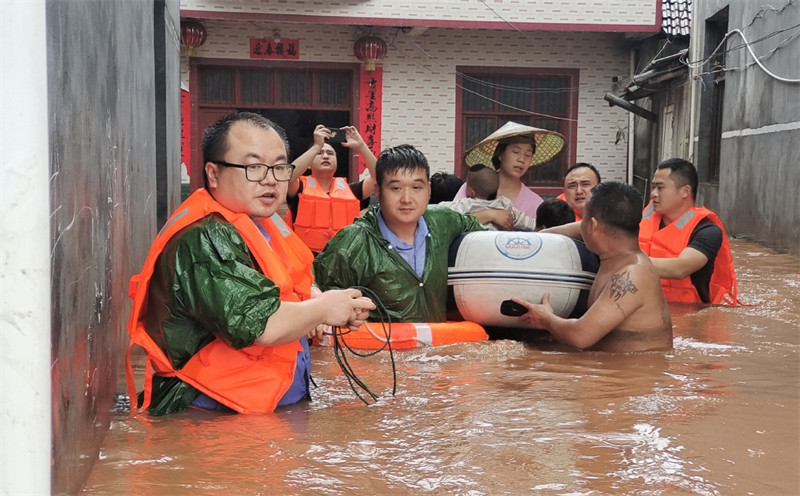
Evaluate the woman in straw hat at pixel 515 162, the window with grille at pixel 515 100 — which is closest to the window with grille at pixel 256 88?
the window with grille at pixel 515 100

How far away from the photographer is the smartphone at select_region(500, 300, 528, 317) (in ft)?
19.0

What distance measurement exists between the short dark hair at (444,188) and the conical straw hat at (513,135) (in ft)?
0.78

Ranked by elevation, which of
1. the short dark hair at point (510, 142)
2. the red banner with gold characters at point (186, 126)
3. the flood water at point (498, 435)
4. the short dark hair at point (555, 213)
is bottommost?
the flood water at point (498, 435)

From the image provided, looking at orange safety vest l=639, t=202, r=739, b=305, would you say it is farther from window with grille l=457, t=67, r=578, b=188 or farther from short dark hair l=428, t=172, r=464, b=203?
window with grille l=457, t=67, r=578, b=188

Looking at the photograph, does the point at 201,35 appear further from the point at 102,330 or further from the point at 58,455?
the point at 58,455

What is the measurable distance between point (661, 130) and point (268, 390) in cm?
1709

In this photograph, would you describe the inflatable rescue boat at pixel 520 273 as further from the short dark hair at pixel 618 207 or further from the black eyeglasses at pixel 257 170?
the black eyeglasses at pixel 257 170

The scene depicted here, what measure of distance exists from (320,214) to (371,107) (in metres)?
11.1

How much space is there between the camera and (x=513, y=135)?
7578 mm

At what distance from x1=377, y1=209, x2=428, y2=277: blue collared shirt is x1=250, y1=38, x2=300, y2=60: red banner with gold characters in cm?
1336

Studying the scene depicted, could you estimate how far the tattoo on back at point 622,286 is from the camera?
17.2 ft

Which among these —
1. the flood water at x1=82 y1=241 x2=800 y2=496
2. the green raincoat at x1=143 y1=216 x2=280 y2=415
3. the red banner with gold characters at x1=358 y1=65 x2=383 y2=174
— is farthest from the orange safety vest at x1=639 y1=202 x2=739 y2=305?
the red banner with gold characters at x1=358 y1=65 x2=383 y2=174

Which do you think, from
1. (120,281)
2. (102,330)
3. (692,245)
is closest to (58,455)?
(102,330)

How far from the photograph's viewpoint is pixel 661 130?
765 inches
